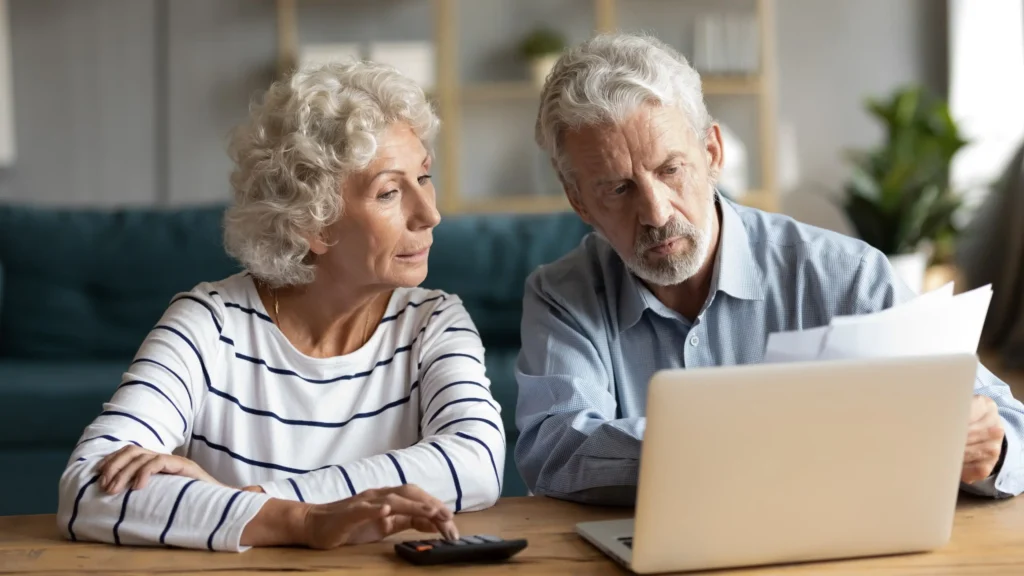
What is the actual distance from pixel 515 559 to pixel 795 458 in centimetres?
29

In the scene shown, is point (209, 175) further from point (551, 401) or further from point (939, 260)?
point (551, 401)

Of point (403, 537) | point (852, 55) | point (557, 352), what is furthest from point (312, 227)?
point (852, 55)

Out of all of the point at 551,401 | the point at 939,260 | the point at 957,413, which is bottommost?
the point at 939,260

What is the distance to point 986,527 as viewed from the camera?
3.75ft

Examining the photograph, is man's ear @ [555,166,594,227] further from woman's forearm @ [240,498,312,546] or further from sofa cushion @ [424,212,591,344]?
sofa cushion @ [424,212,591,344]

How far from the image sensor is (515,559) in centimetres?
106

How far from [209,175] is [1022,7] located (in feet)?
12.8

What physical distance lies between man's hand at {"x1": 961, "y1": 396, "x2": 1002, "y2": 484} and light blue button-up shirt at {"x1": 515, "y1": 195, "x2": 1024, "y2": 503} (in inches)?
11.3

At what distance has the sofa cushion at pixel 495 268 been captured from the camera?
316 cm

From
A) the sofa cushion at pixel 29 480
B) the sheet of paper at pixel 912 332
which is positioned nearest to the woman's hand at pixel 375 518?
the sheet of paper at pixel 912 332

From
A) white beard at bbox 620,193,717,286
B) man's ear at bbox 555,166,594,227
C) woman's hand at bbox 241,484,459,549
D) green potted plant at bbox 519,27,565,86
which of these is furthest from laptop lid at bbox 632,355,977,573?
green potted plant at bbox 519,27,565,86

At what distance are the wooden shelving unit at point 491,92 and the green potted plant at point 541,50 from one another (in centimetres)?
8

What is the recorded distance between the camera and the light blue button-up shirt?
1485mm

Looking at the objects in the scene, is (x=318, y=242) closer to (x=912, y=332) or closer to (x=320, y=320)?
(x=320, y=320)
